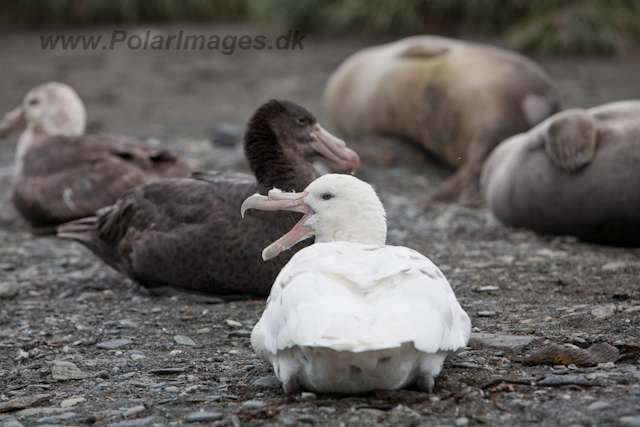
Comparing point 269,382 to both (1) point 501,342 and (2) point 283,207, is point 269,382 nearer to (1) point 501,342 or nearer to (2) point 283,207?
(2) point 283,207

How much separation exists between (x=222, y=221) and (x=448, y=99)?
485 centimetres

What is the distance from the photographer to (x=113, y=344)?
4.03 meters

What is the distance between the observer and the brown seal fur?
464cm

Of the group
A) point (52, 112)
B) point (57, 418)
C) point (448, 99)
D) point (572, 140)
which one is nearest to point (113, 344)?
point (57, 418)

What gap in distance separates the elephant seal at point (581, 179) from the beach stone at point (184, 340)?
11.0ft

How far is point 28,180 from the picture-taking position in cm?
700

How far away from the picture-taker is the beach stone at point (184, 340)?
3980 millimetres

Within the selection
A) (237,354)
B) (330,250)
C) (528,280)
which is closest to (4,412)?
(237,354)

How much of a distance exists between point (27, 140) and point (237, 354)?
4.73 meters

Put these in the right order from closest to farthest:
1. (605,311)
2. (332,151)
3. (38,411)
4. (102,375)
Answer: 1. (38,411)
2. (102,375)
3. (605,311)
4. (332,151)

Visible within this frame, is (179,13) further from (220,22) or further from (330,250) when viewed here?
(330,250)

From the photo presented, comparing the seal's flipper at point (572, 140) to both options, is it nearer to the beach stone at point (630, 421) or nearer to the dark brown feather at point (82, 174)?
the dark brown feather at point (82, 174)

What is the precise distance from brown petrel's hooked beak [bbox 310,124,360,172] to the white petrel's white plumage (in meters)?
1.76

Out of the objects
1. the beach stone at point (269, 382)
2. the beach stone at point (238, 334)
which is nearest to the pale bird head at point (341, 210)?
the beach stone at point (269, 382)
